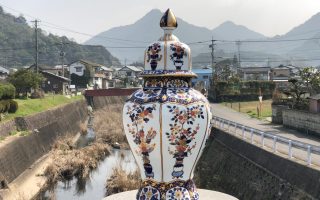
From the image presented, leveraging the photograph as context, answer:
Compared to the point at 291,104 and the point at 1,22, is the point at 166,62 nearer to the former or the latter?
the point at 291,104

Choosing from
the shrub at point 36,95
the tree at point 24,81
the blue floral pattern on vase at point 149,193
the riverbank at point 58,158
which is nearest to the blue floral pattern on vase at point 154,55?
the blue floral pattern on vase at point 149,193

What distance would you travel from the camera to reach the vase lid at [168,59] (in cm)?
781

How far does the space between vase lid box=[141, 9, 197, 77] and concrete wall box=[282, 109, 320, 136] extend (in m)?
19.7

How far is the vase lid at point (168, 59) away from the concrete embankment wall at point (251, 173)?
6.43 m

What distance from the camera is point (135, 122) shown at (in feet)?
25.3

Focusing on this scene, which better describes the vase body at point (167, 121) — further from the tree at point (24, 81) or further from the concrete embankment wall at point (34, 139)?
the tree at point (24, 81)

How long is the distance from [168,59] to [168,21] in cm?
77

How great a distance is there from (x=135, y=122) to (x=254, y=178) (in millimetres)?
10217

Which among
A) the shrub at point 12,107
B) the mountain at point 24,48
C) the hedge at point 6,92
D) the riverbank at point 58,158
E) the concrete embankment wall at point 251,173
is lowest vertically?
the riverbank at point 58,158

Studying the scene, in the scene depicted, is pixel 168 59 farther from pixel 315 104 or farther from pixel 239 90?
A: pixel 239 90

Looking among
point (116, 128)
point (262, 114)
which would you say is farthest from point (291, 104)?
point (116, 128)

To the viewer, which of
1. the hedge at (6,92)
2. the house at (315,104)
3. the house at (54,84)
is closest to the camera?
the house at (315,104)

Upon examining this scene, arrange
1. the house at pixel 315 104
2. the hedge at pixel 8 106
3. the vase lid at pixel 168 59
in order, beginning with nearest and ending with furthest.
A: the vase lid at pixel 168 59 < the house at pixel 315 104 < the hedge at pixel 8 106

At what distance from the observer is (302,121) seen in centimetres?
2817
